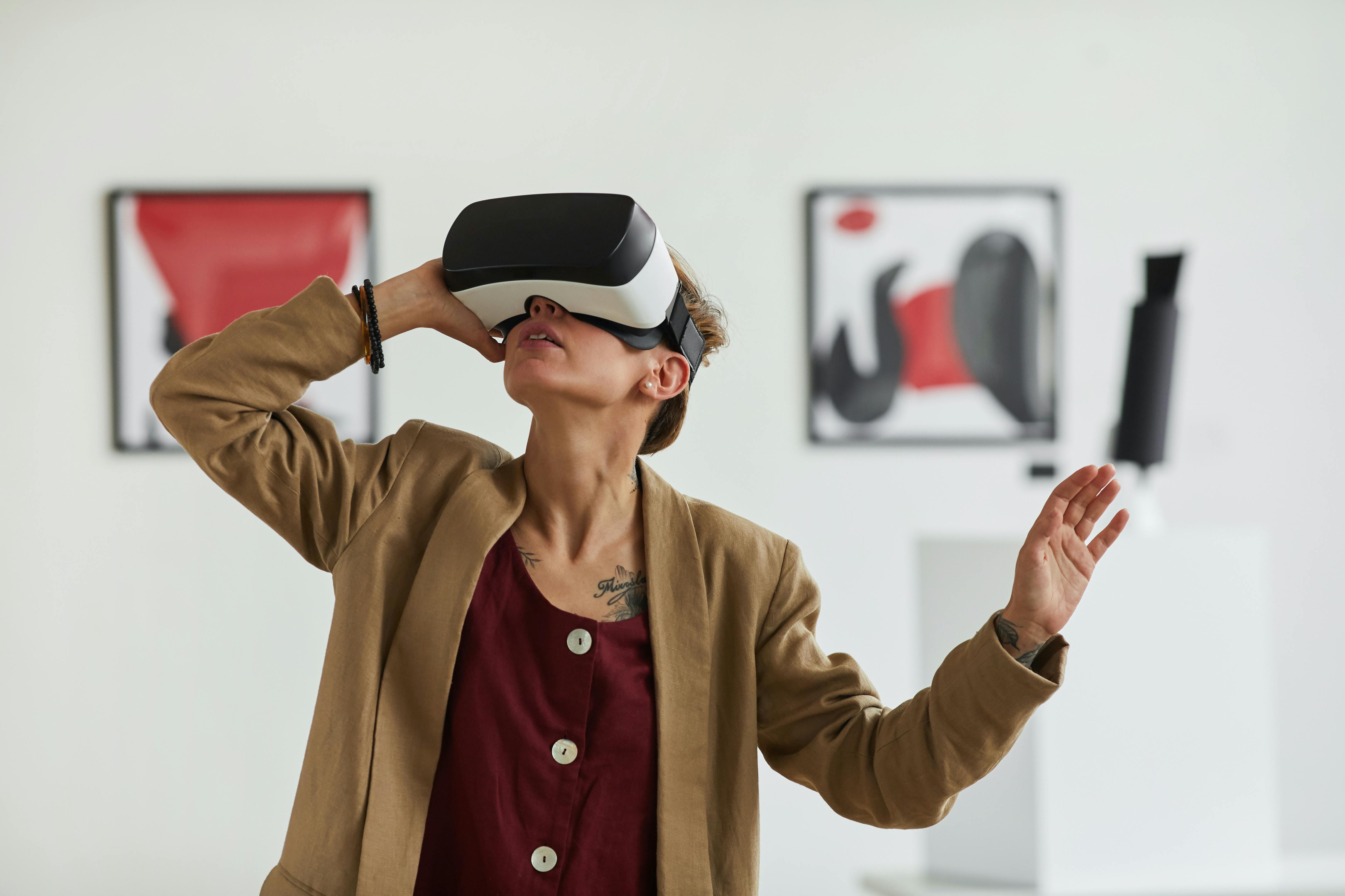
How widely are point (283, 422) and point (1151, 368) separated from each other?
1908 mm

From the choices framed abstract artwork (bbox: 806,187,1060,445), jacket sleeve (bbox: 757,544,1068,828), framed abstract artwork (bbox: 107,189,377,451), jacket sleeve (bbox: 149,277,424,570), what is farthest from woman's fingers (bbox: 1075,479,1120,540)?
framed abstract artwork (bbox: 107,189,377,451)

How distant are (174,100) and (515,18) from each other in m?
0.92

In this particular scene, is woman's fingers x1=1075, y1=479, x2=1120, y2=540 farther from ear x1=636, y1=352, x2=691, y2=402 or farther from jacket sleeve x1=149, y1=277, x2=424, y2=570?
jacket sleeve x1=149, y1=277, x2=424, y2=570

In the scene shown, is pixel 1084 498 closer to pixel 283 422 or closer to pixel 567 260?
pixel 567 260

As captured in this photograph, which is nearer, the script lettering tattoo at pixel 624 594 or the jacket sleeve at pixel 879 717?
the jacket sleeve at pixel 879 717

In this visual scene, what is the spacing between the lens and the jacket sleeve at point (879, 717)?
47.1 inches

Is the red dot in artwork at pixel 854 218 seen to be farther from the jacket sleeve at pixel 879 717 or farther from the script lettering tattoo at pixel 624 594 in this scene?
the script lettering tattoo at pixel 624 594

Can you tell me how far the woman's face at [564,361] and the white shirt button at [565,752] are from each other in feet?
1.30

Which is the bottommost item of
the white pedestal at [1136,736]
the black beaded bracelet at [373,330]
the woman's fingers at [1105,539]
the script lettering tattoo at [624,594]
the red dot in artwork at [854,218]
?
the white pedestal at [1136,736]

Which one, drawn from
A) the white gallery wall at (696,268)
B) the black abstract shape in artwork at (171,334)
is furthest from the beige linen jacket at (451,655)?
the black abstract shape in artwork at (171,334)

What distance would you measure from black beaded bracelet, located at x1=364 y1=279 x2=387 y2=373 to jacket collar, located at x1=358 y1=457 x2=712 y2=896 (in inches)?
7.4

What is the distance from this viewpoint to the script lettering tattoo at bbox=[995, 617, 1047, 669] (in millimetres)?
1208

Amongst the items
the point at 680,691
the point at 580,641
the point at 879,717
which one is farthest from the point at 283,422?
the point at 879,717

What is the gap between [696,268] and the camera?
296cm
